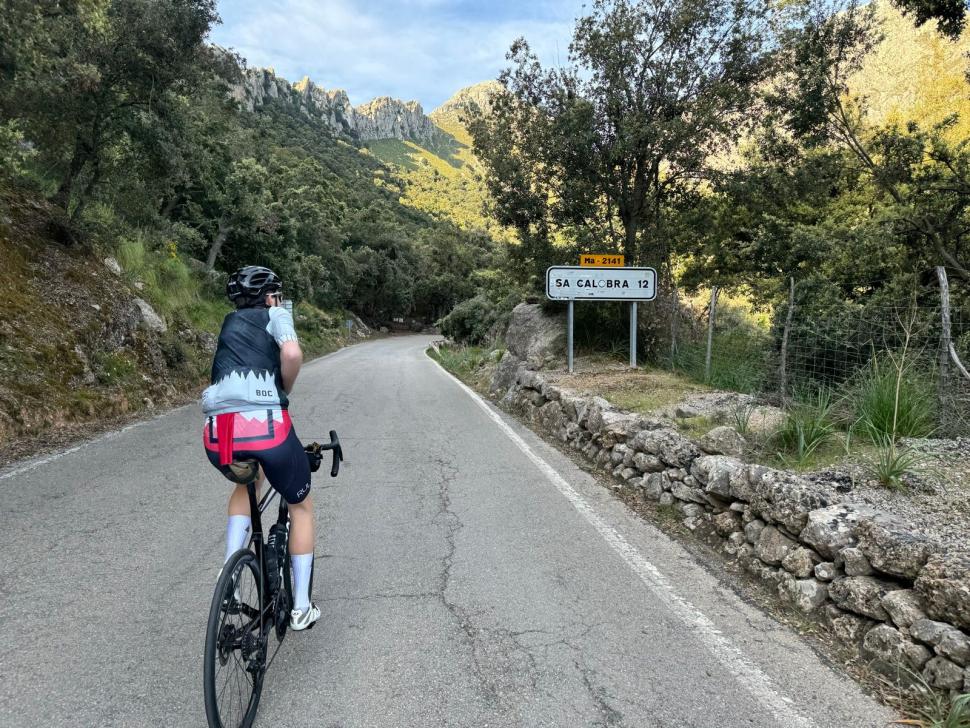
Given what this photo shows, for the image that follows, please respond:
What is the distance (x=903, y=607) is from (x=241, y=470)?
3.35 meters

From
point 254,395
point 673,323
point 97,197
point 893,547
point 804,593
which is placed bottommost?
point 804,593

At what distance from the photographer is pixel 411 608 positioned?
366 centimetres

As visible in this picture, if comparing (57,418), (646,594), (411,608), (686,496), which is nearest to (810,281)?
(686,496)

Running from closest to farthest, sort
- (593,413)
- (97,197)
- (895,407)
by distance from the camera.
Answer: (895,407)
(593,413)
(97,197)

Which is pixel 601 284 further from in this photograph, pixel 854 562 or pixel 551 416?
pixel 854 562

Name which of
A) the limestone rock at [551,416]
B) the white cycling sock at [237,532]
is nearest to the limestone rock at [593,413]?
the limestone rock at [551,416]

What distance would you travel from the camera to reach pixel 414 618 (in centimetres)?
354

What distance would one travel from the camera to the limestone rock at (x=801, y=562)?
3.80 metres

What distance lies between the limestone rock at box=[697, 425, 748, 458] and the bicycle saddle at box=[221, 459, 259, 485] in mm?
4183

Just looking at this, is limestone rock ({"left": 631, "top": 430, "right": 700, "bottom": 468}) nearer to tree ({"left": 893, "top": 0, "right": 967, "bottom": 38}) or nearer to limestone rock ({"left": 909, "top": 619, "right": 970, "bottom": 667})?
limestone rock ({"left": 909, "top": 619, "right": 970, "bottom": 667})

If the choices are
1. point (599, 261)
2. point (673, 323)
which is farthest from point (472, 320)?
point (673, 323)

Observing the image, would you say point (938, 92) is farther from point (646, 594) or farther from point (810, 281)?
point (646, 594)

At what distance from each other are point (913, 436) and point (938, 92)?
64.6 ft

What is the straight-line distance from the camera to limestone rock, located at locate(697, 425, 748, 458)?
18.2 feet
